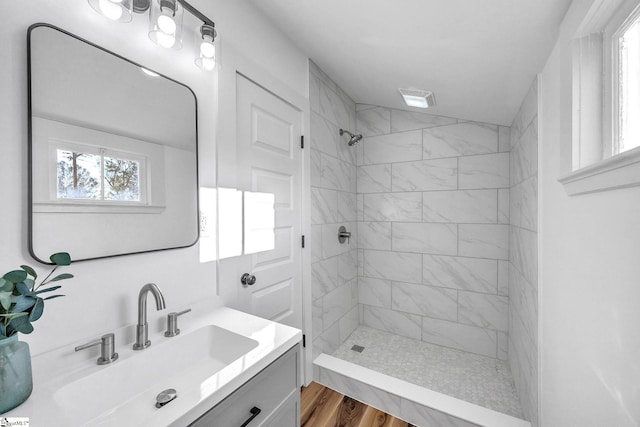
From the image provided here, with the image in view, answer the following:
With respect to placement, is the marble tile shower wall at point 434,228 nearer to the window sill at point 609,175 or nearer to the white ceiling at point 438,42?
the white ceiling at point 438,42

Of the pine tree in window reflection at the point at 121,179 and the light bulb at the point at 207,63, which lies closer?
the pine tree in window reflection at the point at 121,179

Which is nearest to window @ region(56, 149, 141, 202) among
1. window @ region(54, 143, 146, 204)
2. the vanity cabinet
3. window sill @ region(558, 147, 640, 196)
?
window @ region(54, 143, 146, 204)

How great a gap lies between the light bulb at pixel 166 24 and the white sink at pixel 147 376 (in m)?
1.16

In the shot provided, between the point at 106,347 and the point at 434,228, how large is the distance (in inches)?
96.2

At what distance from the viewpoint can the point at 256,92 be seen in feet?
5.20

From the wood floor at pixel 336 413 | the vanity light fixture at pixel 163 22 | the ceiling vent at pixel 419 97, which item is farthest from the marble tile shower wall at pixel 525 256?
the vanity light fixture at pixel 163 22

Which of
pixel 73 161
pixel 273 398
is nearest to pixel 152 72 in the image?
pixel 73 161

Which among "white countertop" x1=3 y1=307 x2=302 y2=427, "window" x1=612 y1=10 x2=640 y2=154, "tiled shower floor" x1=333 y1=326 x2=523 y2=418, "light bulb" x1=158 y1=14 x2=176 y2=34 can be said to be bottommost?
"tiled shower floor" x1=333 y1=326 x2=523 y2=418

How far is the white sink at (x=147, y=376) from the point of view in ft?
2.43

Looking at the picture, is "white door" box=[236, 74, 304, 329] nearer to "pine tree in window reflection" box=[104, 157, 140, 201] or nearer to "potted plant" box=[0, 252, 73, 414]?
"pine tree in window reflection" box=[104, 157, 140, 201]

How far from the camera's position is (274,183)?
1.72 metres

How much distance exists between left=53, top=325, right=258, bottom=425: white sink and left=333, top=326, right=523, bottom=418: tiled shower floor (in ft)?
4.99

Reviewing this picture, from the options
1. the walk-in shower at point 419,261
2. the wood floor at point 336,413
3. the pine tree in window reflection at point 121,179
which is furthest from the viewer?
the walk-in shower at point 419,261

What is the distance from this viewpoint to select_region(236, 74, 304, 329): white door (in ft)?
4.95
